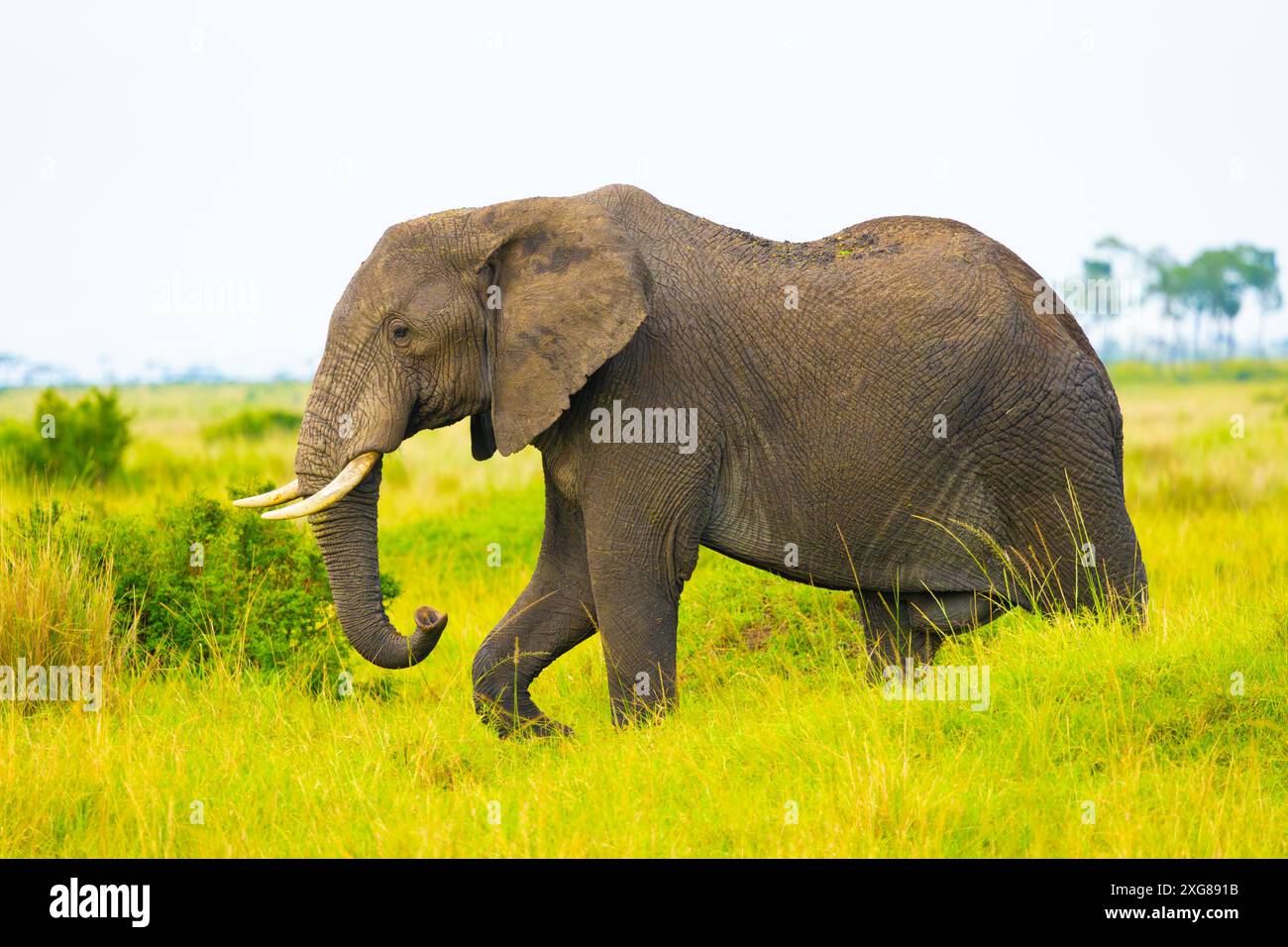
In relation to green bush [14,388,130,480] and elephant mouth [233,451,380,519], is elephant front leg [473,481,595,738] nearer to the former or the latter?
elephant mouth [233,451,380,519]

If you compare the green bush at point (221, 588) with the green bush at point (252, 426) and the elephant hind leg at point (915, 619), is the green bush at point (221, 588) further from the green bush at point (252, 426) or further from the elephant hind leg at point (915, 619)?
the green bush at point (252, 426)

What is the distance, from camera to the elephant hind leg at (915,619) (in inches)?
308

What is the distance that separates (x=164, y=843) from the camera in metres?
6.13

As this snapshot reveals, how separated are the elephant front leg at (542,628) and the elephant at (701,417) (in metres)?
0.01

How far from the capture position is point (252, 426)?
103 ft

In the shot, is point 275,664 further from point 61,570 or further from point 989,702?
point 989,702

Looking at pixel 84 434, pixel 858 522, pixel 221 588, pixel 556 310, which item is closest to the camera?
pixel 556 310

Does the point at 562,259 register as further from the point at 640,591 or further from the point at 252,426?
the point at 252,426

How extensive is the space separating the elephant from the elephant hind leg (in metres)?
0.02

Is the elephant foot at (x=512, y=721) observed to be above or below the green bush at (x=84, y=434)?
below

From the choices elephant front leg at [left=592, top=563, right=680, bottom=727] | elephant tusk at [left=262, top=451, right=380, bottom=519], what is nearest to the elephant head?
elephant tusk at [left=262, top=451, right=380, bottom=519]

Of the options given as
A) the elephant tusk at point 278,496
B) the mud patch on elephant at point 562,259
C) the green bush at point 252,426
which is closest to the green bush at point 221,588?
the elephant tusk at point 278,496

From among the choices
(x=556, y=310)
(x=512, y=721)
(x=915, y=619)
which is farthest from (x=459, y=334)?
(x=915, y=619)

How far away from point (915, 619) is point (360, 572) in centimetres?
295
